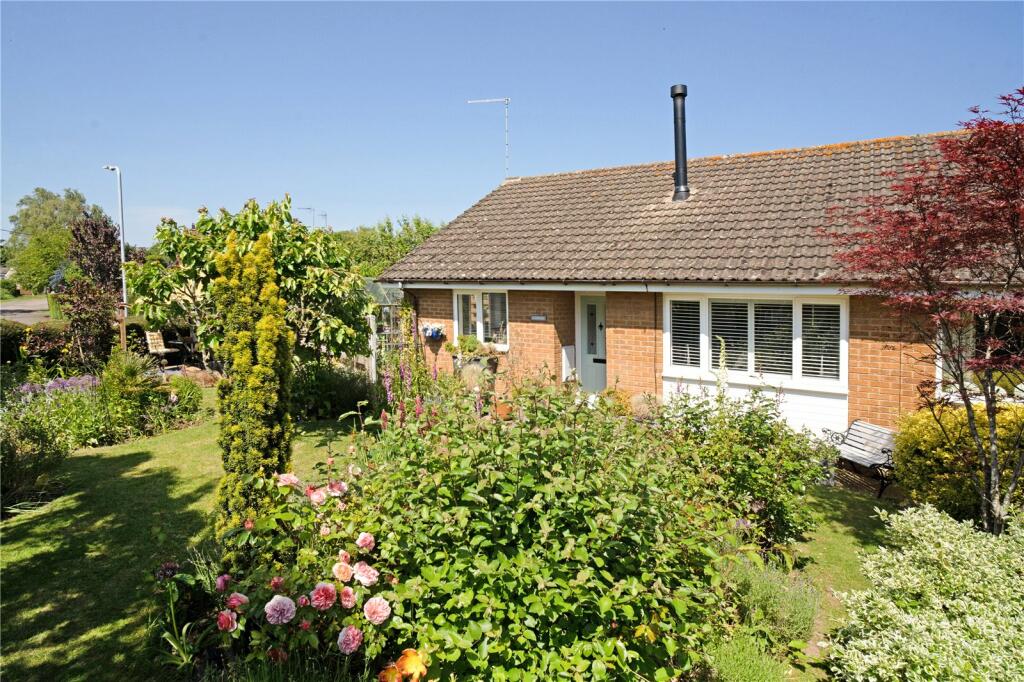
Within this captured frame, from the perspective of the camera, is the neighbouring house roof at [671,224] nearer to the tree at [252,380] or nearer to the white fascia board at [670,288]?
the white fascia board at [670,288]

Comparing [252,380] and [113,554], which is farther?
[113,554]

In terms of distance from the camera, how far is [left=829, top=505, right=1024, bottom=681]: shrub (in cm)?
397

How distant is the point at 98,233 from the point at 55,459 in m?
31.9

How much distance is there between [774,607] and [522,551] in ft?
9.08

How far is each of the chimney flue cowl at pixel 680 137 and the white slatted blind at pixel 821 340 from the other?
17.0 ft

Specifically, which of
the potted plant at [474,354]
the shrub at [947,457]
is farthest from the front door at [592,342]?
the shrub at [947,457]

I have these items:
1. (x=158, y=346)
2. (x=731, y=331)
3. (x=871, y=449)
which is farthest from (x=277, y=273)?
(x=158, y=346)

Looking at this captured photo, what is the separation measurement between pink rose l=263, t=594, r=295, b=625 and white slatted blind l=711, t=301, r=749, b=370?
10349 millimetres

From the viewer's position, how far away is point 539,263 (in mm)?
15828

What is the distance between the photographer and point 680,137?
15.8 meters

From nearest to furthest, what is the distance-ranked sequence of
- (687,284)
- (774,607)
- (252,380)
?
(774,607) < (252,380) < (687,284)

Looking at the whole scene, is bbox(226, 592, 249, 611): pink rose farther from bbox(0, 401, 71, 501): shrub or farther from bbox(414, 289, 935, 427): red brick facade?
bbox(0, 401, 71, 501): shrub

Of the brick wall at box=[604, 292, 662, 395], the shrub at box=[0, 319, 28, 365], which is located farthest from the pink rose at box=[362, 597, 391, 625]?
the shrub at box=[0, 319, 28, 365]

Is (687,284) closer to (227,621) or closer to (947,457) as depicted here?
(947,457)
